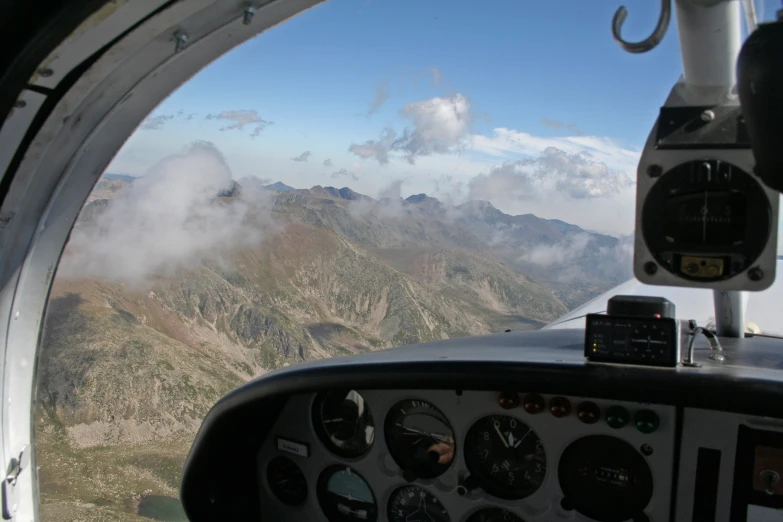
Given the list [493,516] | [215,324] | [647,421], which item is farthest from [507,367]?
[215,324]

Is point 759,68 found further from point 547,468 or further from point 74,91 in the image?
point 547,468

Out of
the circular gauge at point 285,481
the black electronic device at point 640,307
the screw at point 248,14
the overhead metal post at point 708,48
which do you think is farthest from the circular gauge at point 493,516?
the screw at point 248,14

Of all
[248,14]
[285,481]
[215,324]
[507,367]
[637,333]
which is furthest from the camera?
[215,324]

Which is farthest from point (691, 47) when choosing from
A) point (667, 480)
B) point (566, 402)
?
point (667, 480)

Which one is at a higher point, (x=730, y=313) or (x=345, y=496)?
(x=730, y=313)

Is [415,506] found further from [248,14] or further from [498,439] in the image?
[248,14]

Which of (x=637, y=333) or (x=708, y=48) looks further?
(x=637, y=333)

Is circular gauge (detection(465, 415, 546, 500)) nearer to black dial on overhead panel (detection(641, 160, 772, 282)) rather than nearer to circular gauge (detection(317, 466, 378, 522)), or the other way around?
circular gauge (detection(317, 466, 378, 522))
